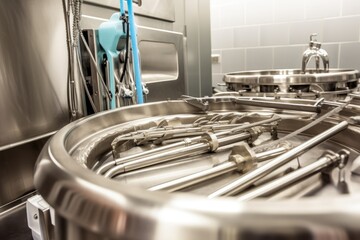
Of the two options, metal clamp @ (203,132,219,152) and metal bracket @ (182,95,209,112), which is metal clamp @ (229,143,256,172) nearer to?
metal clamp @ (203,132,219,152)

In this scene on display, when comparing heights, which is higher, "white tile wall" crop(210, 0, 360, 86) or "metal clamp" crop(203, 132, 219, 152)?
"white tile wall" crop(210, 0, 360, 86)

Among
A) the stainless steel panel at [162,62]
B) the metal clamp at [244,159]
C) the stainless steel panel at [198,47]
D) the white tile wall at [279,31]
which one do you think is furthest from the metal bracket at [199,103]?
the white tile wall at [279,31]

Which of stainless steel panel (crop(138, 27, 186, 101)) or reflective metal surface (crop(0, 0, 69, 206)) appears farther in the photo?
stainless steel panel (crop(138, 27, 186, 101))

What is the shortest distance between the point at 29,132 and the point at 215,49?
5.21 ft

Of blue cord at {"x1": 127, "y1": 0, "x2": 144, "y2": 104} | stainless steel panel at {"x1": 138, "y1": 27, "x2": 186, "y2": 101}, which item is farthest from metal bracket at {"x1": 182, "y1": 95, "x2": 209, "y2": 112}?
stainless steel panel at {"x1": 138, "y1": 27, "x2": 186, "y2": 101}

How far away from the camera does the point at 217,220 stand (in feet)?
0.57

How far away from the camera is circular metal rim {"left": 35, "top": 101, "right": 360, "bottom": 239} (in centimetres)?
17

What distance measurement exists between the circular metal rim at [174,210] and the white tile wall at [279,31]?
1.68 metres

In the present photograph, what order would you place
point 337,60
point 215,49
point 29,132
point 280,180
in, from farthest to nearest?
point 215,49 → point 337,60 → point 29,132 → point 280,180

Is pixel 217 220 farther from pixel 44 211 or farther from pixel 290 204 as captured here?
pixel 44 211

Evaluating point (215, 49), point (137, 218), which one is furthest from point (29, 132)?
point (215, 49)

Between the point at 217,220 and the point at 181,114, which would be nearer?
the point at 217,220

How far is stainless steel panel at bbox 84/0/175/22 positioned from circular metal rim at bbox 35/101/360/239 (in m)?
0.84

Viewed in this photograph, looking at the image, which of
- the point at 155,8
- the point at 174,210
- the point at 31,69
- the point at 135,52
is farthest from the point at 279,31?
the point at 174,210
